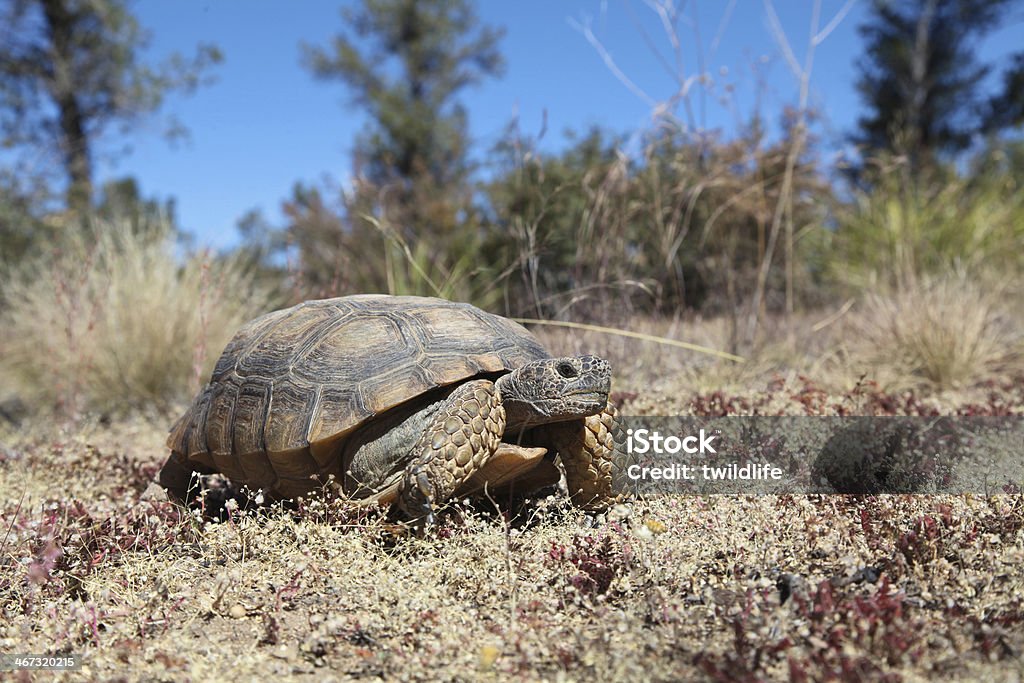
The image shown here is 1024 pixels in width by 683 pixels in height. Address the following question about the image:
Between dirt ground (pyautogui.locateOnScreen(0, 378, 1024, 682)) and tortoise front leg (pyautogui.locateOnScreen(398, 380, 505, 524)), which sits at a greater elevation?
tortoise front leg (pyautogui.locateOnScreen(398, 380, 505, 524))

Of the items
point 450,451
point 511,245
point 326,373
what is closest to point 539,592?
point 450,451

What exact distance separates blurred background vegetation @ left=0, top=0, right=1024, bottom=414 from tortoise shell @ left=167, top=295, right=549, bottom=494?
150 centimetres

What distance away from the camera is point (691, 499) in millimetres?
3502

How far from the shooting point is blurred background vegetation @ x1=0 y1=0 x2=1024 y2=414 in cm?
622

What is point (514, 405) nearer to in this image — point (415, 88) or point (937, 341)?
point (937, 341)

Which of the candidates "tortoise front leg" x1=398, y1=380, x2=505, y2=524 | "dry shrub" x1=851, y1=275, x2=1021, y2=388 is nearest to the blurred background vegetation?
"dry shrub" x1=851, y1=275, x2=1021, y2=388

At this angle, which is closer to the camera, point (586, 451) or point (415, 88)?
point (586, 451)

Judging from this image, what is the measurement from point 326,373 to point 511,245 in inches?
140


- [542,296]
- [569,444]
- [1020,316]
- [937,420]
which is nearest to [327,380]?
[569,444]

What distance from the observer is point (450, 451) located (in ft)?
9.36

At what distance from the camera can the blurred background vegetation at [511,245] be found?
6.22m

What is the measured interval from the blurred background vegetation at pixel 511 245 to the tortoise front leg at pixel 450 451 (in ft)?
6.83

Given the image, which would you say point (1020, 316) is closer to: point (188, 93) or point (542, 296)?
point (542, 296)

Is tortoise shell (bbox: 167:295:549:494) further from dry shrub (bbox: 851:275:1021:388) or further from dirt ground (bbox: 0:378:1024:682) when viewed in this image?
dry shrub (bbox: 851:275:1021:388)
